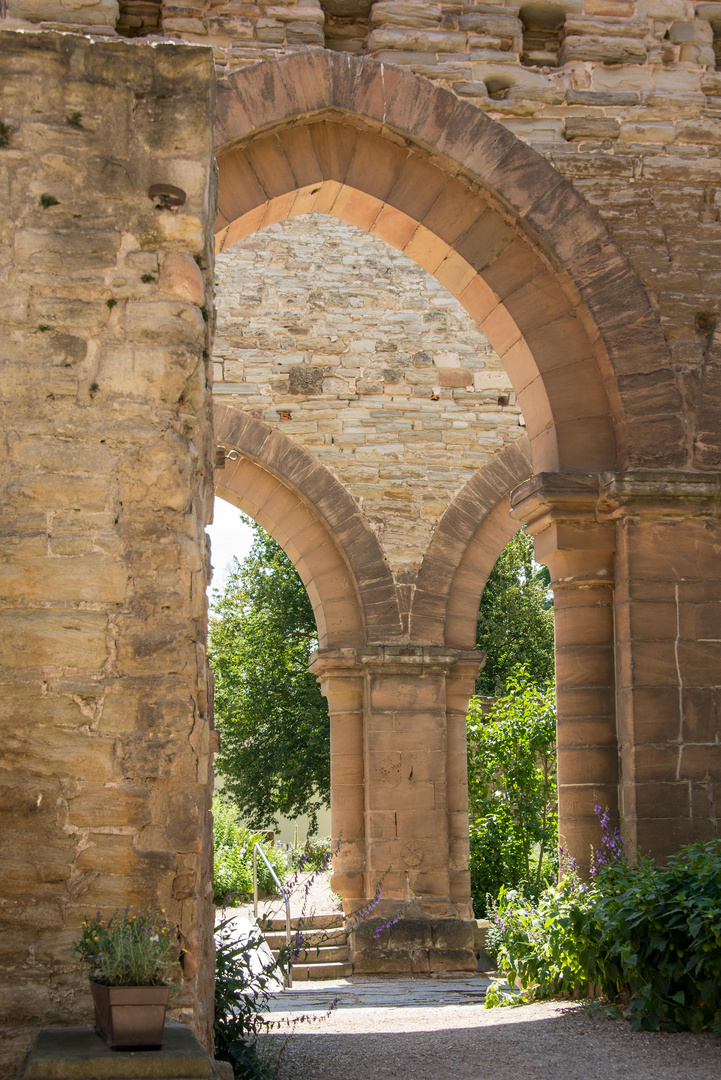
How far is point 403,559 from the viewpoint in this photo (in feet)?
34.0

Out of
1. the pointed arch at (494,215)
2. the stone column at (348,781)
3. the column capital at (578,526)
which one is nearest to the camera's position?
the column capital at (578,526)

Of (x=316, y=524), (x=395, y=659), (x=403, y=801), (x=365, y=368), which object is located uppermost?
(x=365, y=368)

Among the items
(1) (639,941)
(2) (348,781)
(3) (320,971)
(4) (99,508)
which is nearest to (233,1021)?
(1) (639,941)

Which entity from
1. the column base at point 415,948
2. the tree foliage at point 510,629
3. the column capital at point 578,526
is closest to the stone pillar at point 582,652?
the column capital at point 578,526

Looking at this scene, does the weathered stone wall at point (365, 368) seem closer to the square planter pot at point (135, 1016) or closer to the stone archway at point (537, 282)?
the stone archway at point (537, 282)

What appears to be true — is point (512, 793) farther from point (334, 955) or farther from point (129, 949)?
point (129, 949)

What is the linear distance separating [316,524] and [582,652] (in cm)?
475

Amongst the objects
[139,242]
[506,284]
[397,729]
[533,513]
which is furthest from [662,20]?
[397,729]

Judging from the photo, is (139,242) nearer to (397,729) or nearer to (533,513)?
(533,513)

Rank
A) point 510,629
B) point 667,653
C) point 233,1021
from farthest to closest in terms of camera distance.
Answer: point 510,629 → point 667,653 → point 233,1021

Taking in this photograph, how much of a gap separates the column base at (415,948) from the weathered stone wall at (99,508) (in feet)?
20.7

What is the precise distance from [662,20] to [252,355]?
5.18 meters

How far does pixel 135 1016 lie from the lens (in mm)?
2814

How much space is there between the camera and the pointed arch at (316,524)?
10.2 metres
